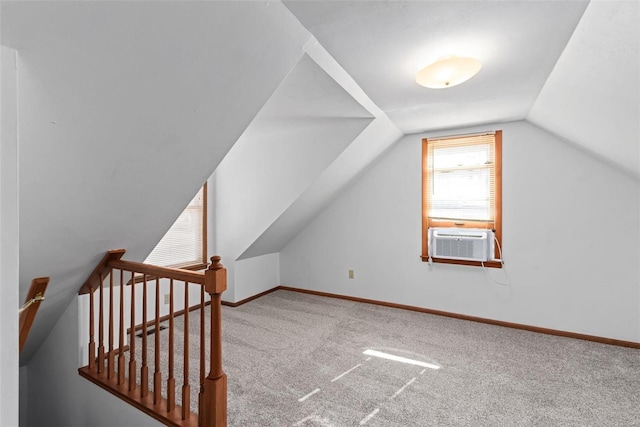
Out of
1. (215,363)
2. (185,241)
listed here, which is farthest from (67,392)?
(185,241)

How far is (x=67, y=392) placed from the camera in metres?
2.31

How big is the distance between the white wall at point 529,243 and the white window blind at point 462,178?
0.14 meters

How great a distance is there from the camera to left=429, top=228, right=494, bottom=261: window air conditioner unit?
3346mm

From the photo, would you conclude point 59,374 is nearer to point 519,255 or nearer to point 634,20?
point 634,20

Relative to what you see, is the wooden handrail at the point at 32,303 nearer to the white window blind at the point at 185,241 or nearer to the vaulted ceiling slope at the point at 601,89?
the white window blind at the point at 185,241

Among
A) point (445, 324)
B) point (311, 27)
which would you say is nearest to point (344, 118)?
point (311, 27)

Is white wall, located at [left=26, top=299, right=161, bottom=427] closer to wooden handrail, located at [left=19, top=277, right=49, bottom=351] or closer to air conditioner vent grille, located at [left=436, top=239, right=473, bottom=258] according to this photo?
wooden handrail, located at [left=19, top=277, right=49, bottom=351]

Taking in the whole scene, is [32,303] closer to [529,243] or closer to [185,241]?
[185,241]

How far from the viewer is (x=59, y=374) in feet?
7.77

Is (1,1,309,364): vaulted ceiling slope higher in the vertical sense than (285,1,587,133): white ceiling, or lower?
lower

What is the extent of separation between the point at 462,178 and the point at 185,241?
3.32 meters

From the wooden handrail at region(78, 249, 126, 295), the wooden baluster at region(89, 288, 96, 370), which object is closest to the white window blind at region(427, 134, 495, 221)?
the wooden handrail at region(78, 249, 126, 295)

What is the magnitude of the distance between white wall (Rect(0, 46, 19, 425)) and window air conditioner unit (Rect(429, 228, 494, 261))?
3502 mm

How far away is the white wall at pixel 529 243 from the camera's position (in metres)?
2.84
